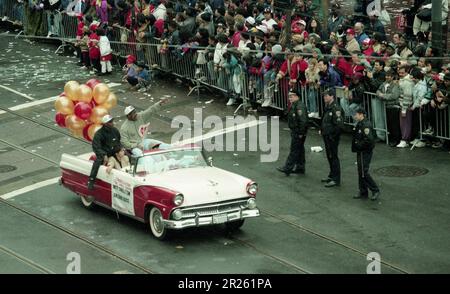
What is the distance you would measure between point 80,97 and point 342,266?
779cm

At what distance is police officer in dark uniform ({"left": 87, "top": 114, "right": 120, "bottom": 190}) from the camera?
69.2 feet

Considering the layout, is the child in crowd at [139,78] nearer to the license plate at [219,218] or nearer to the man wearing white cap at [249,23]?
the man wearing white cap at [249,23]

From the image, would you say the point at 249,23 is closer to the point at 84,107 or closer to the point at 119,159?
the point at 84,107

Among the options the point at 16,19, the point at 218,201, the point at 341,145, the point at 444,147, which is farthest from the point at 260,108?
the point at 16,19

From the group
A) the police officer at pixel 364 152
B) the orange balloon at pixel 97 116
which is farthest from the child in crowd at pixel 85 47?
the police officer at pixel 364 152

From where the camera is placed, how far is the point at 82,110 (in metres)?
23.1

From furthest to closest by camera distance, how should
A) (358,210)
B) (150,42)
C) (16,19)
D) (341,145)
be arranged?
(16,19) → (150,42) → (341,145) → (358,210)

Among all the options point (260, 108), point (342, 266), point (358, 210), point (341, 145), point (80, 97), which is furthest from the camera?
point (260, 108)

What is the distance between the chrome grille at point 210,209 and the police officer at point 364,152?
323 centimetres

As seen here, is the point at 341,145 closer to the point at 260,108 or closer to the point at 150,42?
A: the point at 260,108

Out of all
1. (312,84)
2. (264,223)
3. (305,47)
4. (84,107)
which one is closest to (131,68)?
(305,47)

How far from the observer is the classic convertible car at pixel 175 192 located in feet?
62.2

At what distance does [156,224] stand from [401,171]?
620 centimetres

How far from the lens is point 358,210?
21031 mm
